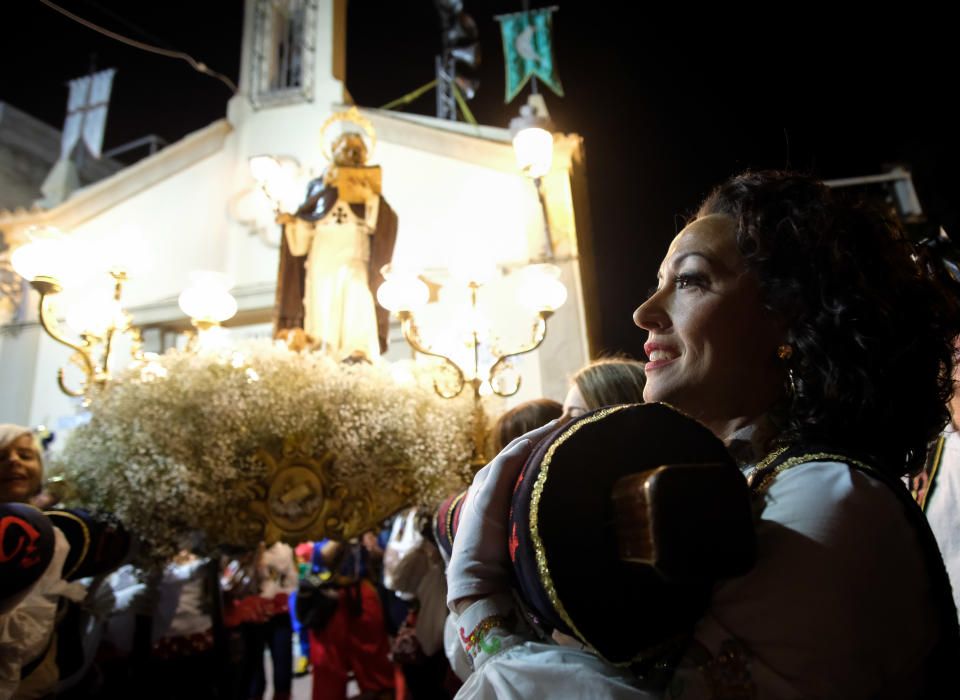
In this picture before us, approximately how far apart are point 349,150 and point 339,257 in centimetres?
103

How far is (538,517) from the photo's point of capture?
0.65 m

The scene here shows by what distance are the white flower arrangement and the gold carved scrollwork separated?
30mm

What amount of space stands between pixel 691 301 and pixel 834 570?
545mm

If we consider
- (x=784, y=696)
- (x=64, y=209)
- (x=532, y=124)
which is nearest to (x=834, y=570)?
(x=784, y=696)

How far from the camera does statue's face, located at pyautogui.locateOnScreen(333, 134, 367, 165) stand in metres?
5.19

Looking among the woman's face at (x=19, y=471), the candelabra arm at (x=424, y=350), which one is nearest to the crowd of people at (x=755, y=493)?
the candelabra arm at (x=424, y=350)

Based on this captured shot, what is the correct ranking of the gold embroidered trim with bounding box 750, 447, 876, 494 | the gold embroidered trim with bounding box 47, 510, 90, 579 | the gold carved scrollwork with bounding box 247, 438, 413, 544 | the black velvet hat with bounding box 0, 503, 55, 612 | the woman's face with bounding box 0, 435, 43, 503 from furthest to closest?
the gold carved scrollwork with bounding box 247, 438, 413, 544, the woman's face with bounding box 0, 435, 43, 503, the gold embroidered trim with bounding box 47, 510, 90, 579, the black velvet hat with bounding box 0, 503, 55, 612, the gold embroidered trim with bounding box 750, 447, 876, 494

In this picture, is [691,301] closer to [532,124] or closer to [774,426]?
[774,426]

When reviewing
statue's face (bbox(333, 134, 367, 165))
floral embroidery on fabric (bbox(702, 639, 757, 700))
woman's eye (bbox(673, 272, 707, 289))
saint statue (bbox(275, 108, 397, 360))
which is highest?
statue's face (bbox(333, 134, 367, 165))

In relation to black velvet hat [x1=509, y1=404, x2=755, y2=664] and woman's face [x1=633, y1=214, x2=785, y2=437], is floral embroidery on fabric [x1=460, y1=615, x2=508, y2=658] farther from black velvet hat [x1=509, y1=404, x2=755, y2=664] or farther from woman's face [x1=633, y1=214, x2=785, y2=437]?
woman's face [x1=633, y1=214, x2=785, y2=437]

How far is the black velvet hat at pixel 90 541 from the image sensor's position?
2.46 metres

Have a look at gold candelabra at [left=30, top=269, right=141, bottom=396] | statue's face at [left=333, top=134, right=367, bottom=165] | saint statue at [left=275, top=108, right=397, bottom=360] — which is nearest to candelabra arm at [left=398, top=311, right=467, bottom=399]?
saint statue at [left=275, top=108, right=397, bottom=360]

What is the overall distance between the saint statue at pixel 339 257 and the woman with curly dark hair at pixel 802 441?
3.97 metres

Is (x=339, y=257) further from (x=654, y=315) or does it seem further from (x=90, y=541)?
(x=654, y=315)
